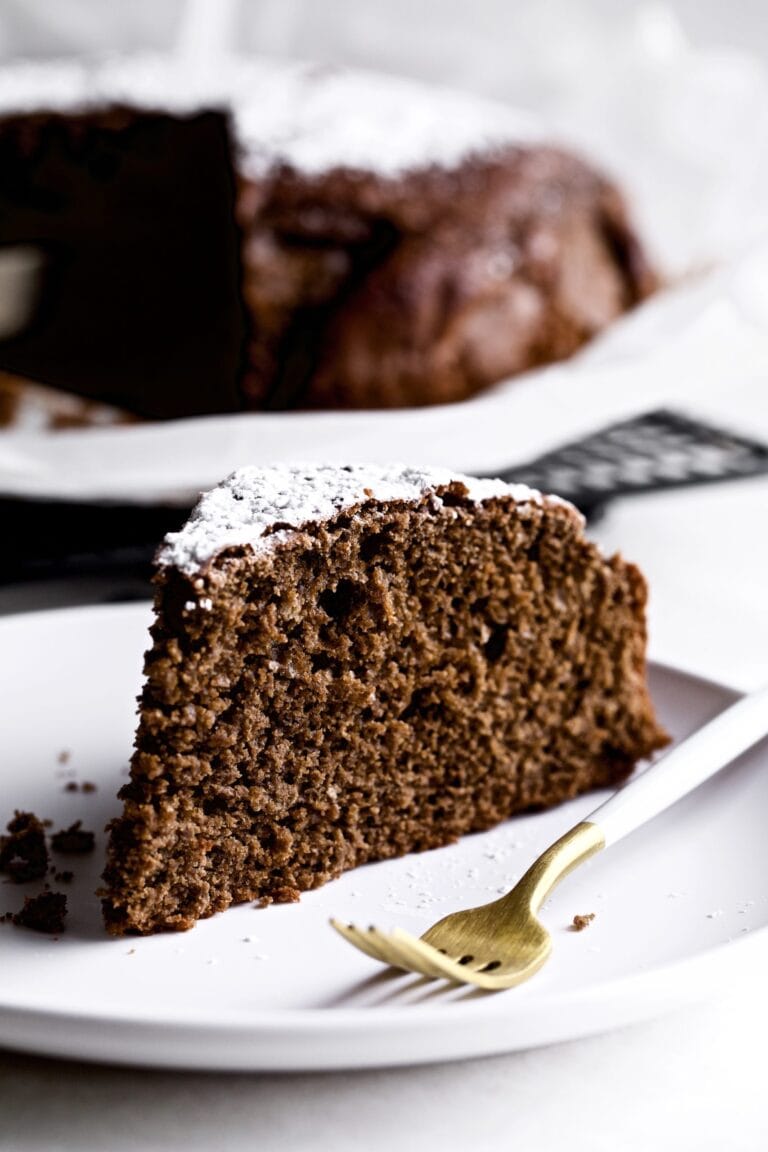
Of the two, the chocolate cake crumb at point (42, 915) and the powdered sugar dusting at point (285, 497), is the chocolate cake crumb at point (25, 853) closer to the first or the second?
the chocolate cake crumb at point (42, 915)

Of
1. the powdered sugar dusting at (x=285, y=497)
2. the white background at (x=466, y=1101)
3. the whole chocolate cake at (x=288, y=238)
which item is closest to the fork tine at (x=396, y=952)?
the white background at (x=466, y=1101)

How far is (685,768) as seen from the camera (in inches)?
72.6

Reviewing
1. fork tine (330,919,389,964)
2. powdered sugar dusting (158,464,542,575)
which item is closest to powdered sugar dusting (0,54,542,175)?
powdered sugar dusting (158,464,542,575)

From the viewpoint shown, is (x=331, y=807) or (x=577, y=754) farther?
(x=577, y=754)

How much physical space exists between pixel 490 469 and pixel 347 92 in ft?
3.99

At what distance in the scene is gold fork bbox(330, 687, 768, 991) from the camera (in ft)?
4.76

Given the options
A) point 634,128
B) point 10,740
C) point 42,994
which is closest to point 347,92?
point 634,128

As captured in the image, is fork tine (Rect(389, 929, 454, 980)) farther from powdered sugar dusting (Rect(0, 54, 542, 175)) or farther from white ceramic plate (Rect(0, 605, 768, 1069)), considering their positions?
powdered sugar dusting (Rect(0, 54, 542, 175))

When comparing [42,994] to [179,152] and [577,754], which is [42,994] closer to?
[577,754]

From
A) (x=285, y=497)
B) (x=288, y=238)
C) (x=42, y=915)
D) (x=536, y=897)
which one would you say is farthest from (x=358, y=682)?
(x=288, y=238)

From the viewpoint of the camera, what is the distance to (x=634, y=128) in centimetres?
444

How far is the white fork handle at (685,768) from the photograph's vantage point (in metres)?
1.75

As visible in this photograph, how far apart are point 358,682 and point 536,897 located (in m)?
0.39

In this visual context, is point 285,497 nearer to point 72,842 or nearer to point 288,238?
point 72,842
